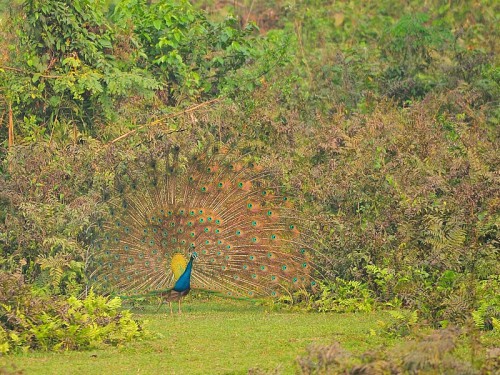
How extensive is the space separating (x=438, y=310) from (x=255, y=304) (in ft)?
8.47

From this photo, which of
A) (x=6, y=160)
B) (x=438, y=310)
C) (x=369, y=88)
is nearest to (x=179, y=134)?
(x=6, y=160)

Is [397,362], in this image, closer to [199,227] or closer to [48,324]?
[48,324]

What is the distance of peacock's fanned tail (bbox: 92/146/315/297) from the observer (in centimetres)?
1177

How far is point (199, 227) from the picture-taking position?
11984 mm

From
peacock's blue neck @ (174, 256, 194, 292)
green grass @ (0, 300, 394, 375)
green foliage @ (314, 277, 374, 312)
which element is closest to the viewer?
green grass @ (0, 300, 394, 375)

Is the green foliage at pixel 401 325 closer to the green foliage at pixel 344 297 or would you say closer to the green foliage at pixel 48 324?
the green foliage at pixel 344 297

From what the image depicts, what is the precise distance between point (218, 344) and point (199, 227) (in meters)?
2.77

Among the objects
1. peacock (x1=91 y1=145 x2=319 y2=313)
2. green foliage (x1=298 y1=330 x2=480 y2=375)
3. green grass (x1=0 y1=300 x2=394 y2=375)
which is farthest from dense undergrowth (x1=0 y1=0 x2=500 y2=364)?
green foliage (x1=298 y1=330 x2=480 y2=375)

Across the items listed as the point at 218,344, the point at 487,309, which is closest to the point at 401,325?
the point at 487,309

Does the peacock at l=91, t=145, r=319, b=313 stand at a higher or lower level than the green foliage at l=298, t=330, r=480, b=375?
higher

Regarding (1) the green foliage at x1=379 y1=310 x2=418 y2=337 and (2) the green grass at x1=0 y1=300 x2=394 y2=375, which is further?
(1) the green foliage at x1=379 y1=310 x2=418 y2=337

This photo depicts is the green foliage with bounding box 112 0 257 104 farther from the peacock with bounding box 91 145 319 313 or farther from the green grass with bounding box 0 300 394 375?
the green grass with bounding box 0 300 394 375

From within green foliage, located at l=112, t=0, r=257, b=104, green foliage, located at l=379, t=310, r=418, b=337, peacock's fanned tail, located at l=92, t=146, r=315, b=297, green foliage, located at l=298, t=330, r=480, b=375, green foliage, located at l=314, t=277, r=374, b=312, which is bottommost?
green foliage, located at l=298, t=330, r=480, b=375

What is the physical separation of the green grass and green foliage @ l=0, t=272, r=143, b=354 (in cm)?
13
